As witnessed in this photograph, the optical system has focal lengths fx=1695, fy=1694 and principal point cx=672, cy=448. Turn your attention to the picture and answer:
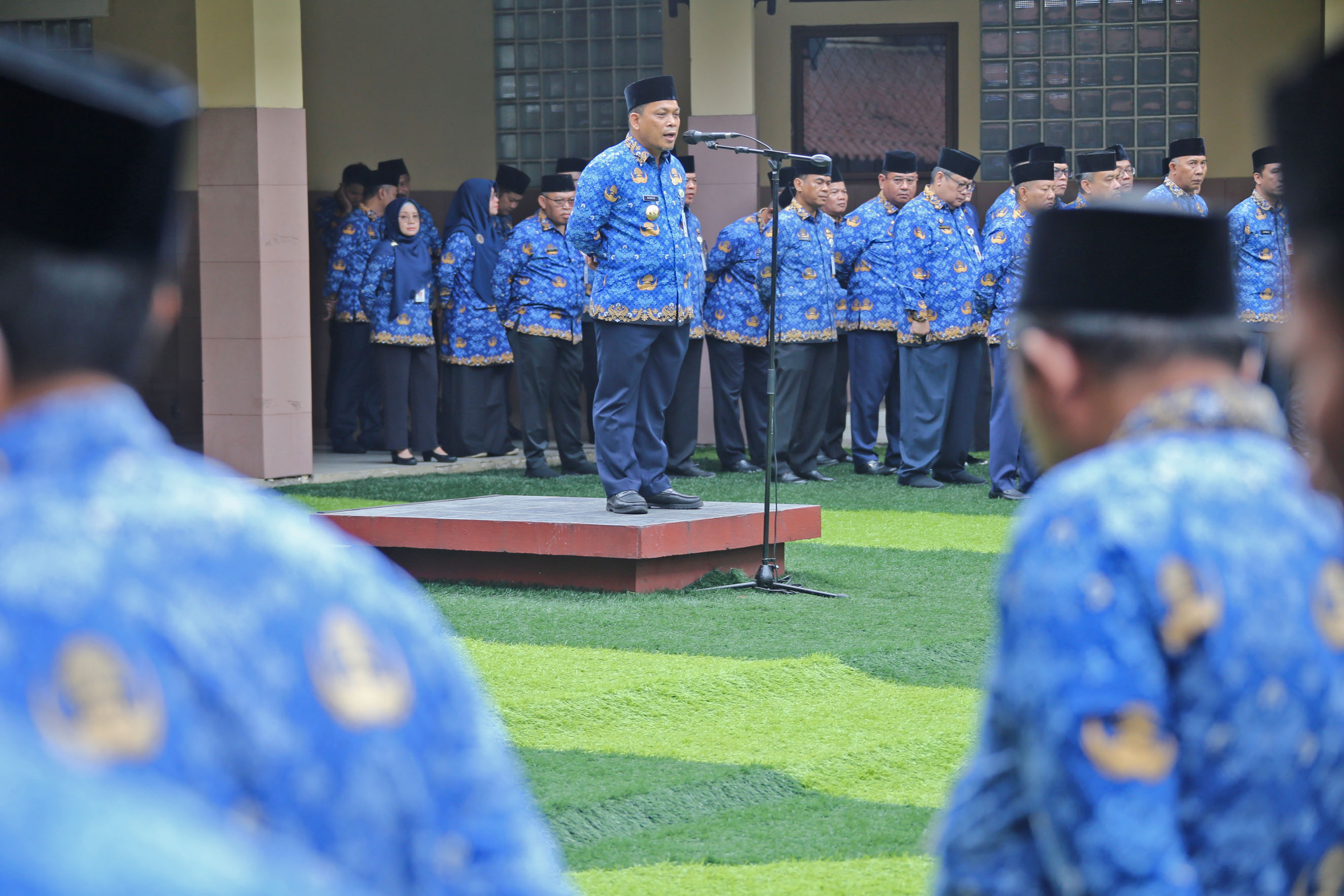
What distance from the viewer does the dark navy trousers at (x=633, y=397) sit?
19.8 ft

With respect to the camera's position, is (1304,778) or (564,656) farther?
(564,656)

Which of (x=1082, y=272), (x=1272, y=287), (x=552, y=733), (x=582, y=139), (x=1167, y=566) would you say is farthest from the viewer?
(x=582, y=139)

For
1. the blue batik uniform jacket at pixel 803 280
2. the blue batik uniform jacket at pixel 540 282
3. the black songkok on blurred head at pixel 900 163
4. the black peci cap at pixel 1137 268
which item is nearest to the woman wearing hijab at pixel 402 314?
the blue batik uniform jacket at pixel 540 282

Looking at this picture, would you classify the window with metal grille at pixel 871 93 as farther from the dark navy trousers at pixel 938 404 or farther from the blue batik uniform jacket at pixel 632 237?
the blue batik uniform jacket at pixel 632 237

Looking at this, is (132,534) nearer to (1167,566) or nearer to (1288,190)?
(1167,566)

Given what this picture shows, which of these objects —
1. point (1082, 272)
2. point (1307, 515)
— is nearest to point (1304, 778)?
point (1307, 515)

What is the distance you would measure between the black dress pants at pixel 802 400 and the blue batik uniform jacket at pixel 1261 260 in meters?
2.22

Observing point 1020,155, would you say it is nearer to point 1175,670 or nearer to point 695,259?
point 695,259

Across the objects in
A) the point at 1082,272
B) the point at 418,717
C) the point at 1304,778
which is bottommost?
the point at 1304,778

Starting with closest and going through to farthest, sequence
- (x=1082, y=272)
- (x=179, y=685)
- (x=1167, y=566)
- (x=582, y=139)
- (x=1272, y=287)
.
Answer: (x=179, y=685) < (x=1167, y=566) < (x=1082, y=272) < (x=1272, y=287) < (x=582, y=139)

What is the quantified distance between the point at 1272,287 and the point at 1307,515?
25.8 feet

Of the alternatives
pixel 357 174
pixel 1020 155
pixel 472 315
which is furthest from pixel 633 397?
pixel 357 174

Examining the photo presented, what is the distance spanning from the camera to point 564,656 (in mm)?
4727

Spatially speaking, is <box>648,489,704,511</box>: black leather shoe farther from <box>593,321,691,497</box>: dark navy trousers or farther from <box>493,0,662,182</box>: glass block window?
<box>493,0,662,182</box>: glass block window
